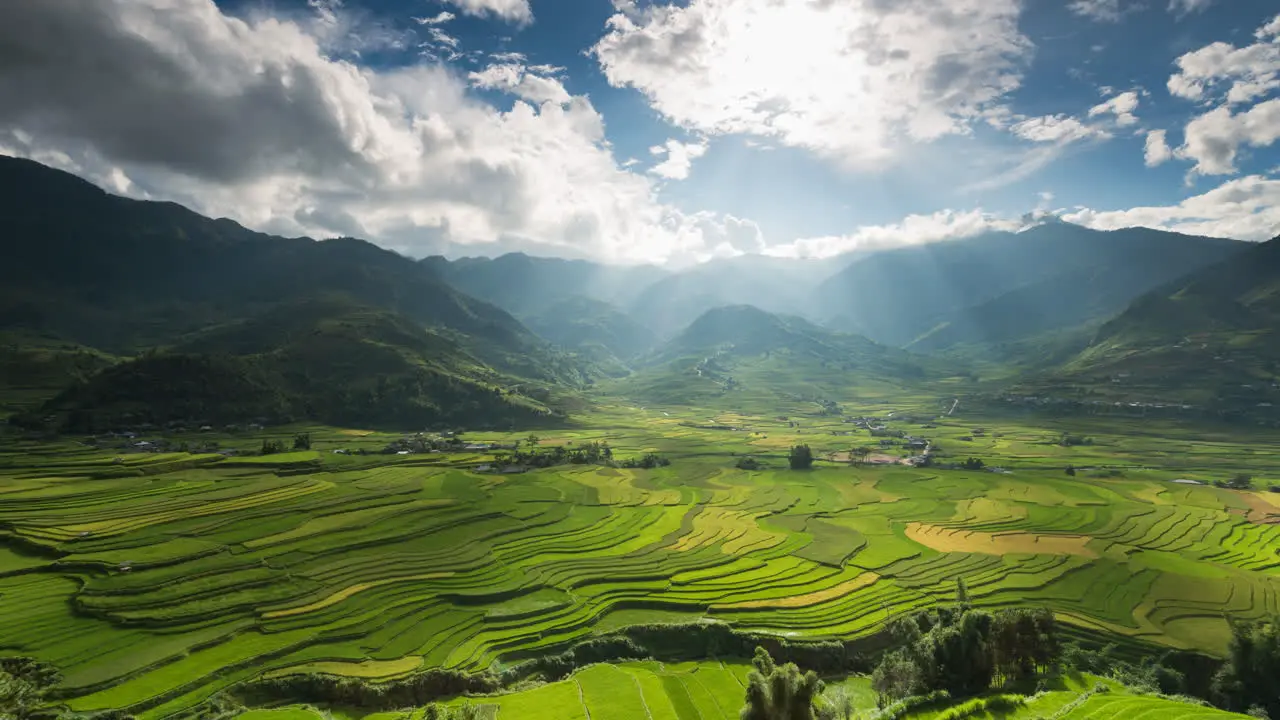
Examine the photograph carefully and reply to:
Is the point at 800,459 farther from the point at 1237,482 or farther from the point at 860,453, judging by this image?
the point at 1237,482

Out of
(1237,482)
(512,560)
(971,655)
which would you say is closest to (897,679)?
(971,655)

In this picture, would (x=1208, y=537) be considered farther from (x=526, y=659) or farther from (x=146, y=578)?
(x=146, y=578)

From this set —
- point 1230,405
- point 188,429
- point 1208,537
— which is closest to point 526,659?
point 1208,537

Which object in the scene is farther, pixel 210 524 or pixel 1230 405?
pixel 1230 405

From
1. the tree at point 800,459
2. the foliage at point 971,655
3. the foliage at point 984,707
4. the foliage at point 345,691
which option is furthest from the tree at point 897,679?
the tree at point 800,459

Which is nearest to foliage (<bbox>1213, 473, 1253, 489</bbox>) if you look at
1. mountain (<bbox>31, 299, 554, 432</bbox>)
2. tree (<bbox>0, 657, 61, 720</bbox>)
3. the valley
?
the valley

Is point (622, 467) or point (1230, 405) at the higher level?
point (1230, 405)

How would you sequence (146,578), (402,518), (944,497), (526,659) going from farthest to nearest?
1. (944,497)
2. (402,518)
3. (146,578)
4. (526,659)
